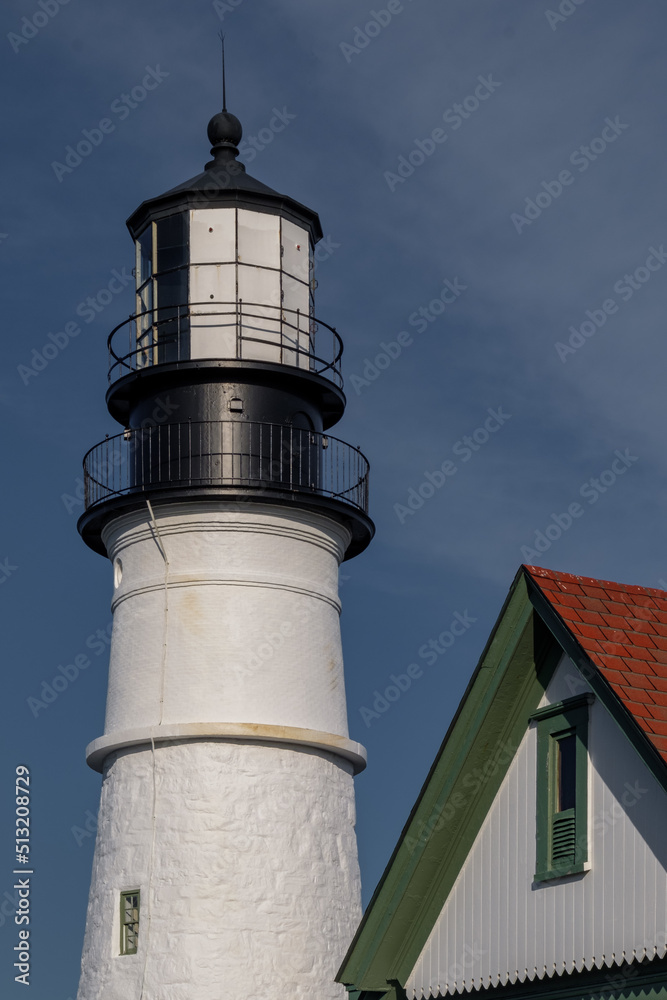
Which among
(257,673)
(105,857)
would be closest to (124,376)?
(257,673)

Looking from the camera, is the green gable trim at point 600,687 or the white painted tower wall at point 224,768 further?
the white painted tower wall at point 224,768

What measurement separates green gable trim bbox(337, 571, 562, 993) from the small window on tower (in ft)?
25.9

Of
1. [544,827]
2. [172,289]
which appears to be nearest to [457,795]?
[544,827]

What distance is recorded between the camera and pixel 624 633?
12328 millimetres

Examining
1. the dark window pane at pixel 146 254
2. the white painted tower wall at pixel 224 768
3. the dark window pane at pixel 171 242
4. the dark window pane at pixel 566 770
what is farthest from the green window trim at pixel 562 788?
the dark window pane at pixel 146 254

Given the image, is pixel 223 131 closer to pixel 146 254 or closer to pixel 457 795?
pixel 146 254

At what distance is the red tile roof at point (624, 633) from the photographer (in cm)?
1153

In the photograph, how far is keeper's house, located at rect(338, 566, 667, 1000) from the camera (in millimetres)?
11484

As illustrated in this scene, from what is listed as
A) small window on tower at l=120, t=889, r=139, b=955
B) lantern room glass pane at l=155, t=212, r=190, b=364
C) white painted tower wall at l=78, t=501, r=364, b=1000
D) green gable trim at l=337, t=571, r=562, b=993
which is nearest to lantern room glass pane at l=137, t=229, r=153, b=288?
lantern room glass pane at l=155, t=212, r=190, b=364

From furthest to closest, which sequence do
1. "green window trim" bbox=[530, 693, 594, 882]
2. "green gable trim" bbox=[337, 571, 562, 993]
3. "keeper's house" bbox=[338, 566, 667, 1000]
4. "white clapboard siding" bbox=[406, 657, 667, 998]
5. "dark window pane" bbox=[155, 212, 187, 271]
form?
"dark window pane" bbox=[155, 212, 187, 271] < "green gable trim" bbox=[337, 571, 562, 993] < "green window trim" bbox=[530, 693, 594, 882] < "keeper's house" bbox=[338, 566, 667, 1000] < "white clapboard siding" bbox=[406, 657, 667, 998]

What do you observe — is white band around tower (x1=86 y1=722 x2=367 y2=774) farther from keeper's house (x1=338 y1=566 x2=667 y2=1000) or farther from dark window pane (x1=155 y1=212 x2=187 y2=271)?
keeper's house (x1=338 y1=566 x2=667 y2=1000)

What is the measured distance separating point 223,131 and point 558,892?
14.9 m

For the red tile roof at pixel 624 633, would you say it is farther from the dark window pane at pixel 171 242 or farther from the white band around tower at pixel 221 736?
the dark window pane at pixel 171 242

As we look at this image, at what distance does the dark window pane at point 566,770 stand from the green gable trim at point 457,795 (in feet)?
1.59
